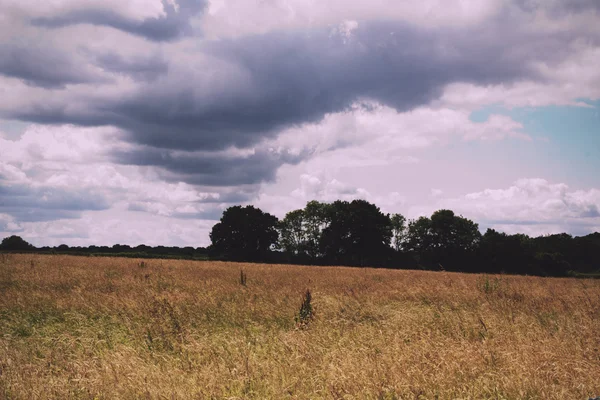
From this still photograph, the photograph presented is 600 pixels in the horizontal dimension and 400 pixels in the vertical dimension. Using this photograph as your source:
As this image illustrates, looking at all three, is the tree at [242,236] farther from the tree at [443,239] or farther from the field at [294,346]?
the field at [294,346]

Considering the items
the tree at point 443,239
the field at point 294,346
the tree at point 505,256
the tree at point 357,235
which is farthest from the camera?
the tree at point 443,239

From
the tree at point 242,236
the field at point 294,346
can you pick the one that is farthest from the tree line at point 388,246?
the field at point 294,346

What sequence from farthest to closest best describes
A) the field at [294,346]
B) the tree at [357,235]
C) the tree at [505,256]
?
the tree at [357,235], the tree at [505,256], the field at [294,346]

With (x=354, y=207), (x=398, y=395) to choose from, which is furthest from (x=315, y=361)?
(x=354, y=207)

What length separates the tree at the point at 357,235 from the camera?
5762 centimetres

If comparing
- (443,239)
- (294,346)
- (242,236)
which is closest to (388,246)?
(443,239)

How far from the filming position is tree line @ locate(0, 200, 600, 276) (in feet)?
183

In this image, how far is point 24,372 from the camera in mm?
5984

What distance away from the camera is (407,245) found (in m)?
69.8

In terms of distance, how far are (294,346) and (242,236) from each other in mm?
56994

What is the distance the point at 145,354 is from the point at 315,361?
9.27 feet

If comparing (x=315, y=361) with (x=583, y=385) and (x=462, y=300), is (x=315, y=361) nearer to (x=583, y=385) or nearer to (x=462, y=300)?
(x=583, y=385)

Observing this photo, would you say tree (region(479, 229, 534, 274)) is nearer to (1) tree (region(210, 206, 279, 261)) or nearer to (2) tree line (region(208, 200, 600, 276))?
(2) tree line (region(208, 200, 600, 276))

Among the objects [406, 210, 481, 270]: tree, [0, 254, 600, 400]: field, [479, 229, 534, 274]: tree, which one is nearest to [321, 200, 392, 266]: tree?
[406, 210, 481, 270]: tree
